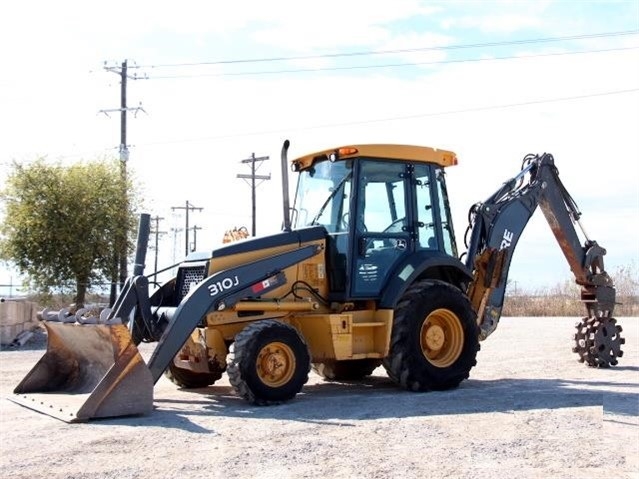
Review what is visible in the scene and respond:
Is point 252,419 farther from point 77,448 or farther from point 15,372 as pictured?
point 15,372

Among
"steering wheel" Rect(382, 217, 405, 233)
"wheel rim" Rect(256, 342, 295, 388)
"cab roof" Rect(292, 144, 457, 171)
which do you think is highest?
"cab roof" Rect(292, 144, 457, 171)

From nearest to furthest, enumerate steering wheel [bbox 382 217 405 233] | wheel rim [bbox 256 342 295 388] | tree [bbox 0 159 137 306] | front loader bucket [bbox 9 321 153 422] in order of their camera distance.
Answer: front loader bucket [bbox 9 321 153 422], wheel rim [bbox 256 342 295 388], steering wheel [bbox 382 217 405 233], tree [bbox 0 159 137 306]

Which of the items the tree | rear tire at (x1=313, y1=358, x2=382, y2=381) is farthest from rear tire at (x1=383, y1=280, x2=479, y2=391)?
the tree

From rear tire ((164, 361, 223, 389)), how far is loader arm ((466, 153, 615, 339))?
3.68 metres

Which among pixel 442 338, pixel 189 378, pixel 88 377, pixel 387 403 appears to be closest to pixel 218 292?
pixel 88 377

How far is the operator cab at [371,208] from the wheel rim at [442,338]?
2.56ft

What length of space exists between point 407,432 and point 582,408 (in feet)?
7.15

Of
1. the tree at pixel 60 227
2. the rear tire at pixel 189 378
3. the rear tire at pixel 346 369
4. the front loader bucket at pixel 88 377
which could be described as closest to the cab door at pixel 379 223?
the rear tire at pixel 346 369

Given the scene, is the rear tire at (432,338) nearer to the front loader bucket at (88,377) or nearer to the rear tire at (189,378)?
the rear tire at (189,378)

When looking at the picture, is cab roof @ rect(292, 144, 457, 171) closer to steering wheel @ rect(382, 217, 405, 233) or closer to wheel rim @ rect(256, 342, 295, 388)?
steering wheel @ rect(382, 217, 405, 233)

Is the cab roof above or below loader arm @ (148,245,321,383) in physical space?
above

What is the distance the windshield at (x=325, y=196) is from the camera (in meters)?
10.5

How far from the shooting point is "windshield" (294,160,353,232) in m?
10.5

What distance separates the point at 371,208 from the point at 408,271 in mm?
Result: 881
